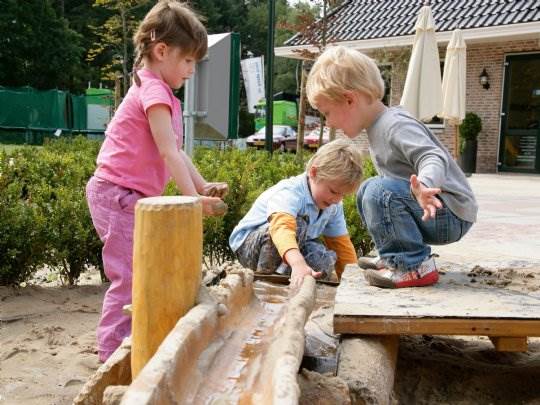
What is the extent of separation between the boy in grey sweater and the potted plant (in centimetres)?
1355

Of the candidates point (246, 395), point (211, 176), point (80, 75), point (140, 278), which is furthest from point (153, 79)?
point (80, 75)

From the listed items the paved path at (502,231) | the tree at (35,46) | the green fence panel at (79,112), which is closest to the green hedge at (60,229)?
the paved path at (502,231)

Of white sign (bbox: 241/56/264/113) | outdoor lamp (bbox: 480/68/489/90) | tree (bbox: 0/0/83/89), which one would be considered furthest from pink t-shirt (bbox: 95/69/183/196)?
tree (bbox: 0/0/83/89)

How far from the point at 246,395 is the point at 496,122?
15517mm

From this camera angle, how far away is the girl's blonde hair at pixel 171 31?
286 centimetres

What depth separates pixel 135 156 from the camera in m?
2.86

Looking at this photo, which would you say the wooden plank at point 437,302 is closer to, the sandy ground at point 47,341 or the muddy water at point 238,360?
the muddy water at point 238,360

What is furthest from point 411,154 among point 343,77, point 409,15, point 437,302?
point 409,15

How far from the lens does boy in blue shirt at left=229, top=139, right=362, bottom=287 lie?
343 cm

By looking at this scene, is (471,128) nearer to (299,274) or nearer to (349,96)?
(349,96)

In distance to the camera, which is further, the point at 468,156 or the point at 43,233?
the point at 468,156

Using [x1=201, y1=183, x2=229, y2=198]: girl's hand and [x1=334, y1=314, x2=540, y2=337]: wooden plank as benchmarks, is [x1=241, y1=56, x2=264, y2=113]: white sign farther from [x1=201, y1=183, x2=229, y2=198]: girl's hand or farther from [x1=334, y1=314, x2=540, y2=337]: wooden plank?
[x1=334, y1=314, x2=540, y2=337]: wooden plank

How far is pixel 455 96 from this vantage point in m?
12.7

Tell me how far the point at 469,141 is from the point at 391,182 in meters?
13.8
